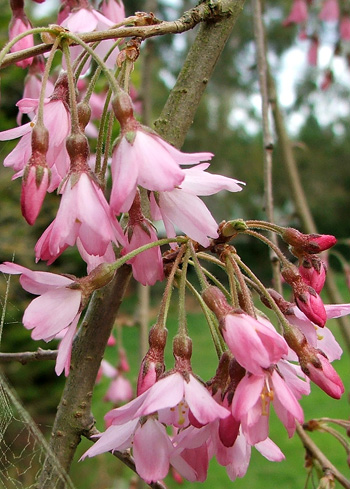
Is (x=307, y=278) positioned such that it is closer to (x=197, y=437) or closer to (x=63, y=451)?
(x=197, y=437)

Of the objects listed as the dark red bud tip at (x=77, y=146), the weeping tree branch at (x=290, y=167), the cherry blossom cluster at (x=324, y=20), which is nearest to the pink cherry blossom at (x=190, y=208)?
the dark red bud tip at (x=77, y=146)

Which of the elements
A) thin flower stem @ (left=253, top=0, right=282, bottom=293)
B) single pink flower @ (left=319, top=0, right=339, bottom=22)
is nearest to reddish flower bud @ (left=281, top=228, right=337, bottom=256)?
thin flower stem @ (left=253, top=0, right=282, bottom=293)

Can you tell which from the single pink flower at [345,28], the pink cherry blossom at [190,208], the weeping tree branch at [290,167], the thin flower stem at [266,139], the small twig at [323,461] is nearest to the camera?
the pink cherry blossom at [190,208]

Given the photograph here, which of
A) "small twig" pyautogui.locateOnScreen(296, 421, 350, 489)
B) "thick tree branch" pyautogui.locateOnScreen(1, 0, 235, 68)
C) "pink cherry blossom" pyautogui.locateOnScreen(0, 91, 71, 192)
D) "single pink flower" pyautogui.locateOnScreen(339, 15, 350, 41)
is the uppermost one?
"single pink flower" pyautogui.locateOnScreen(339, 15, 350, 41)

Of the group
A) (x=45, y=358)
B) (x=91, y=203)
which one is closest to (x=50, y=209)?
(x=45, y=358)

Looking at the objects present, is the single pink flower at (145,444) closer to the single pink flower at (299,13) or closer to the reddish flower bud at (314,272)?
the reddish flower bud at (314,272)

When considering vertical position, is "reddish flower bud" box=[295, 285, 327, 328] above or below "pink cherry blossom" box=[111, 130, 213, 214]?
below

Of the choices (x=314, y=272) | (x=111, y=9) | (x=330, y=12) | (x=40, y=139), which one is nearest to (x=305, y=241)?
(x=314, y=272)

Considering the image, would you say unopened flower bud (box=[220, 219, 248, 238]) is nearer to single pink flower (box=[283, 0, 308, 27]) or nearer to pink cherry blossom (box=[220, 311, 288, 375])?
pink cherry blossom (box=[220, 311, 288, 375])
